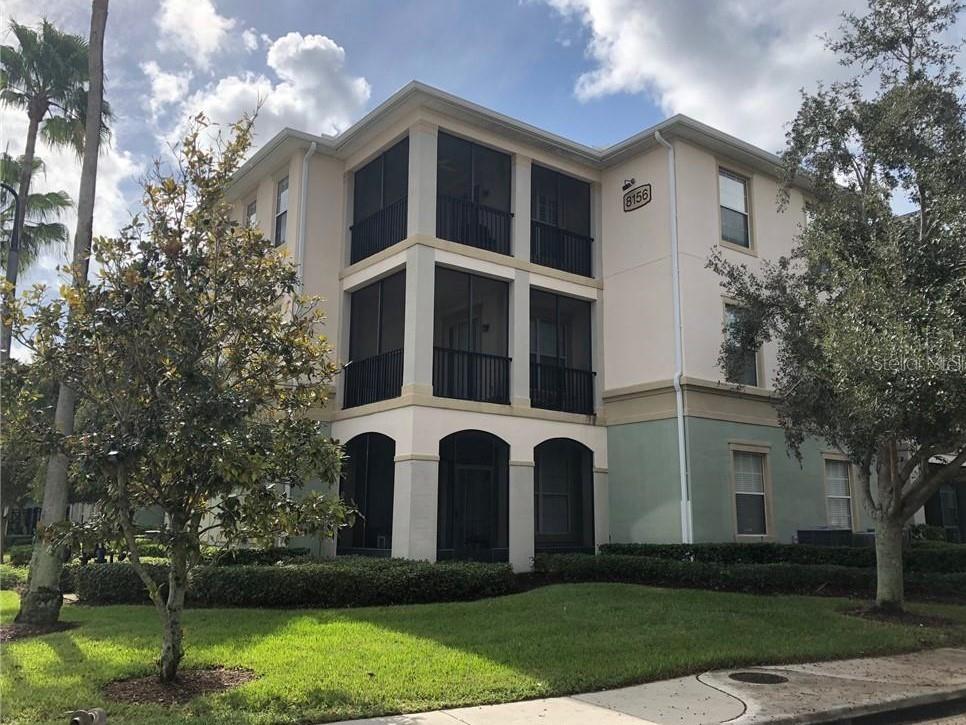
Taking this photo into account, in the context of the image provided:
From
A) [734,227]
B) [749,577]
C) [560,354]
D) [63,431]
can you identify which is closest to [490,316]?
[560,354]

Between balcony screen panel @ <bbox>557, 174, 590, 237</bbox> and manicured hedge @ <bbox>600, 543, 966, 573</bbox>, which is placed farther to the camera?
balcony screen panel @ <bbox>557, 174, 590, 237</bbox>

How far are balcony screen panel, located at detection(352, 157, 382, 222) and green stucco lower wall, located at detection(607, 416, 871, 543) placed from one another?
7.70 m

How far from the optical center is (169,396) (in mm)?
7176

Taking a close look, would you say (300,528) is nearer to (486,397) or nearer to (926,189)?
(486,397)

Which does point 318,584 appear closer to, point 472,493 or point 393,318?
point 472,493

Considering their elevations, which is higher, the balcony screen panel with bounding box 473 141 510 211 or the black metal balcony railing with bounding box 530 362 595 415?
the balcony screen panel with bounding box 473 141 510 211

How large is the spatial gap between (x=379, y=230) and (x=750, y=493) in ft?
32.4

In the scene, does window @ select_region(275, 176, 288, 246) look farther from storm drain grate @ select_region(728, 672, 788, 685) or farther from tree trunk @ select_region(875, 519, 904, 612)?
storm drain grate @ select_region(728, 672, 788, 685)

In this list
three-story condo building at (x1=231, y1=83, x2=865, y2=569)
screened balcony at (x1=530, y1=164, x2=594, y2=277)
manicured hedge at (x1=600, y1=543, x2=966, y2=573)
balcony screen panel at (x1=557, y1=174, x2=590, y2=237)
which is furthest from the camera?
balcony screen panel at (x1=557, y1=174, x2=590, y2=237)

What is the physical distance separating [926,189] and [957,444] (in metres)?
4.01

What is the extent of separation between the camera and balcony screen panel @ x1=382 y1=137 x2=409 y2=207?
57.1ft

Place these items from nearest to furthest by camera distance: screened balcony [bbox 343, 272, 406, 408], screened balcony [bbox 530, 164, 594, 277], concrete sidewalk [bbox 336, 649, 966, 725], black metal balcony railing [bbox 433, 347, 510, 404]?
concrete sidewalk [bbox 336, 649, 966, 725] → black metal balcony railing [bbox 433, 347, 510, 404] → screened balcony [bbox 343, 272, 406, 408] → screened balcony [bbox 530, 164, 594, 277]

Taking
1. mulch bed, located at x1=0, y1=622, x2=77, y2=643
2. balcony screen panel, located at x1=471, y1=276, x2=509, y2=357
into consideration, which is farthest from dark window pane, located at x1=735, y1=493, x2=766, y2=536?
mulch bed, located at x1=0, y1=622, x2=77, y2=643

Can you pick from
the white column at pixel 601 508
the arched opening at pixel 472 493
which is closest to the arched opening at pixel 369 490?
the arched opening at pixel 472 493
